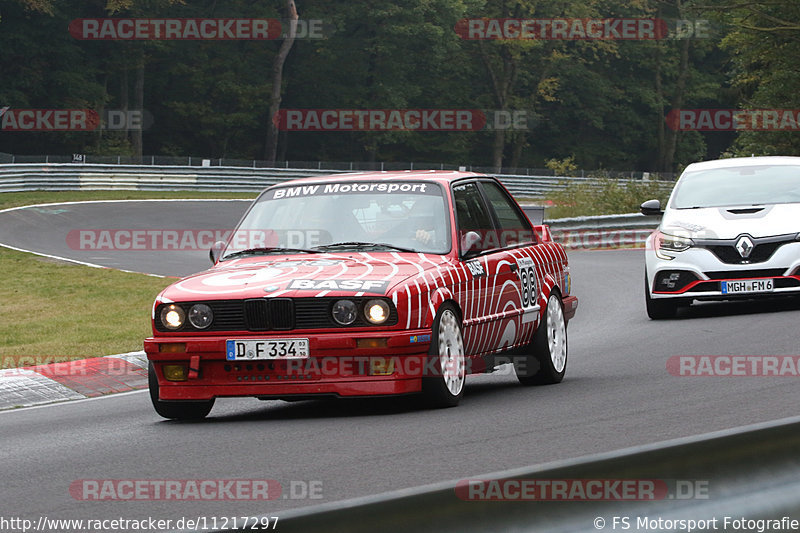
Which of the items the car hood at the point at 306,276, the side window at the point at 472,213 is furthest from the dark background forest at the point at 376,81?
the car hood at the point at 306,276

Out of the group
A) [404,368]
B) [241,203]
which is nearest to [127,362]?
[404,368]

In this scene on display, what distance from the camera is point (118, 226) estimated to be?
3634 cm

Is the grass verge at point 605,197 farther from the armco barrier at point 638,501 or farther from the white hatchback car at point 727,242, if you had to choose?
the armco barrier at point 638,501

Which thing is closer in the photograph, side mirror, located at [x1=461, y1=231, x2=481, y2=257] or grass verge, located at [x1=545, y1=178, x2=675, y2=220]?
side mirror, located at [x1=461, y1=231, x2=481, y2=257]

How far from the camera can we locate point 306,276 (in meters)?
7.85

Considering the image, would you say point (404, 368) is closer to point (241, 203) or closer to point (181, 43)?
point (241, 203)

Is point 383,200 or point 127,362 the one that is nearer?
point 383,200

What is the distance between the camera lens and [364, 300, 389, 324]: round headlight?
7574mm

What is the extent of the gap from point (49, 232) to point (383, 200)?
25.4 m

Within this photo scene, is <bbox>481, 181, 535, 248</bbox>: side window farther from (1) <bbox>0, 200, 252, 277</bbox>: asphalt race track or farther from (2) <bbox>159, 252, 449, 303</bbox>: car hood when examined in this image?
(1) <bbox>0, 200, 252, 277</bbox>: asphalt race track

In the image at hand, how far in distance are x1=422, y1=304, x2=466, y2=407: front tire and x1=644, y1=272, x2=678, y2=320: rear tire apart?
6330 mm

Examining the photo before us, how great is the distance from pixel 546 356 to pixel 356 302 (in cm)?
246

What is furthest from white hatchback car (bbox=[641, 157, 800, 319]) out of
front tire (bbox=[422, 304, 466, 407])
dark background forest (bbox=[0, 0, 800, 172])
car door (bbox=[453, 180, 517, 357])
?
dark background forest (bbox=[0, 0, 800, 172])

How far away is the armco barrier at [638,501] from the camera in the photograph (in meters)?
2.65
